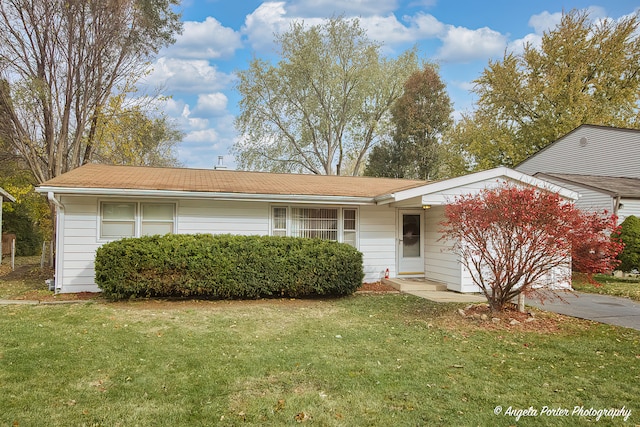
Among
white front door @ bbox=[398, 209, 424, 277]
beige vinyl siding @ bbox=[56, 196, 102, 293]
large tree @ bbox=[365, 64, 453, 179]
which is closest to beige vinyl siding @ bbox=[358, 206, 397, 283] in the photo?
white front door @ bbox=[398, 209, 424, 277]

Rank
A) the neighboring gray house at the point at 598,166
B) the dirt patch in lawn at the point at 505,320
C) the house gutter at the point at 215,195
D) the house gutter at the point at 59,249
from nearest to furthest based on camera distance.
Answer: the dirt patch in lawn at the point at 505,320, the house gutter at the point at 215,195, the house gutter at the point at 59,249, the neighboring gray house at the point at 598,166

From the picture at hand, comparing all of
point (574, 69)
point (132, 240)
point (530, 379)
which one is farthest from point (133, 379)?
point (574, 69)

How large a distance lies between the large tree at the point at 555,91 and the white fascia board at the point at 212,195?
18.9 meters

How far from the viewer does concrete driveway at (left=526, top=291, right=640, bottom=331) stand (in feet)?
23.6

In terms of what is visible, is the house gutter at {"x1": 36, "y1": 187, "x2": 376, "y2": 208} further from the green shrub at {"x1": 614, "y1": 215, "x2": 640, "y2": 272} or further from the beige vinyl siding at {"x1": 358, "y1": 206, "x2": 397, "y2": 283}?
the green shrub at {"x1": 614, "y1": 215, "x2": 640, "y2": 272}

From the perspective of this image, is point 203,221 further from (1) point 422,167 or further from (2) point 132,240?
(1) point 422,167

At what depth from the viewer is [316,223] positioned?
11180 millimetres

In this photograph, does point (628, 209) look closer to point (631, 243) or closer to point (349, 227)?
point (631, 243)

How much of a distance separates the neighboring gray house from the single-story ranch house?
193 inches

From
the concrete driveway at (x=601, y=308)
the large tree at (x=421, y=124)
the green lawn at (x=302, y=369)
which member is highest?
the large tree at (x=421, y=124)

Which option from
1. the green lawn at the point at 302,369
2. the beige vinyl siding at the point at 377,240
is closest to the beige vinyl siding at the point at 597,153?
the beige vinyl siding at the point at 377,240

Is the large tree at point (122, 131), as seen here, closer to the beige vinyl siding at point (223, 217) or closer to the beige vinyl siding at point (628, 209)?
the beige vinyl siding at point (223, 217)

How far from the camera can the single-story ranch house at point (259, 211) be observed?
9.38 metres

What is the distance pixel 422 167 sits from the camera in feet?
88.9
